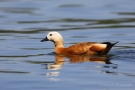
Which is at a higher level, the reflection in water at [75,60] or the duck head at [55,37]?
the duck head at [55,37]

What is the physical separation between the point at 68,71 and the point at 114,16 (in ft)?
33.3

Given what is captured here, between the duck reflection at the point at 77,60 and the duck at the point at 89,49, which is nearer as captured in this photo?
the duck reflection at the point at 77,60

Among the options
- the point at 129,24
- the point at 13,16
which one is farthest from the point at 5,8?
the point at 129,24

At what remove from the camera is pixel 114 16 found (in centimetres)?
2327

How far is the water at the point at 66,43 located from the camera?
12359 millimetres

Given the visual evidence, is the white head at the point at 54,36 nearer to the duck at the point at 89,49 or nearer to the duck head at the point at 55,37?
the duck head at the point at 55,37

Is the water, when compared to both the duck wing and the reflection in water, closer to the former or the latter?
the reflection in water

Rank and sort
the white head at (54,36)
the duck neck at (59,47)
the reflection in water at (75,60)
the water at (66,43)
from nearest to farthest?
A: the water at (66,43)
the reflection in water at (75,60)
the duck neck at (59,47)
the white head at (54,36)

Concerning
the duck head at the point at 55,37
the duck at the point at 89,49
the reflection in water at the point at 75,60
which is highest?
the duck head at the point at 55,37

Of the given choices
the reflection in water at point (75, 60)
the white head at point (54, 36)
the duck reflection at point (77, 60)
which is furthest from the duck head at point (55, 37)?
the duck reflection at point (77, 60)

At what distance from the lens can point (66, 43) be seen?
714 inches

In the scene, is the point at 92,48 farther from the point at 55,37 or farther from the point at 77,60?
the point at 55,37

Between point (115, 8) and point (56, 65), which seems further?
point (115, 8)

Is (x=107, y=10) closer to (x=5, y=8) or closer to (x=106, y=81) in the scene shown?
(x=5, y=8)
